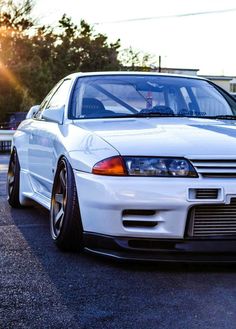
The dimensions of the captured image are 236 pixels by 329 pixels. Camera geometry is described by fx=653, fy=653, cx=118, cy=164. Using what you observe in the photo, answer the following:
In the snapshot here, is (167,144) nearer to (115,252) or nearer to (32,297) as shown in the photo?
(115,252)

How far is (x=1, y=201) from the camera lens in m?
7.45

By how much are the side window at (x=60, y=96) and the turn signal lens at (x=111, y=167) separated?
155 centimetres

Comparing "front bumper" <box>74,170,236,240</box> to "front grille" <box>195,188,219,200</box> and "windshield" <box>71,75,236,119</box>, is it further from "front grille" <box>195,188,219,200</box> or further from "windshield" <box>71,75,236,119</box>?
"windshield" <box>71,75,236,119</box>

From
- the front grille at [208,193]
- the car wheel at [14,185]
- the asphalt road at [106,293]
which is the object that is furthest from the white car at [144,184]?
the car wheel at [14,185]

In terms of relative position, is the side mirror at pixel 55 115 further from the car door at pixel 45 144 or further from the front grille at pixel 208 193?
the front grille at pixel 208 193

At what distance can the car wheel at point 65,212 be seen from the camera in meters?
4.42

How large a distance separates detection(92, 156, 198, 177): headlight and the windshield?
1219mm

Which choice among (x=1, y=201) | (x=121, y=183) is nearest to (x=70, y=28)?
(x=1, y=201)

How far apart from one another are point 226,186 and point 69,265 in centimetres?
117

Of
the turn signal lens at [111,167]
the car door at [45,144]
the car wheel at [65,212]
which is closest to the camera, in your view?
the turn signal lens at [111,167]

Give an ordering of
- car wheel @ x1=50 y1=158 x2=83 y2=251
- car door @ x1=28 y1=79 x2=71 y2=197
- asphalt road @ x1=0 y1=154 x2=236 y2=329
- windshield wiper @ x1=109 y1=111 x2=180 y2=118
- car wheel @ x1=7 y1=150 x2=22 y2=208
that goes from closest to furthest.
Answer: asphalt road @ x1=0 y1=154 x2=236 y2=329 → car wheel @ x1=50 y1=158 x2=83 y2=251 → windshield wiper @ x1=109 y1=111 x2=180 y2=118 → car door @ x1=28 y1=79 x2=71 y2=197 → car wheel @ x1=7 y1=150 x2=22 y2=208

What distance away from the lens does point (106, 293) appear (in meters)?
3.64

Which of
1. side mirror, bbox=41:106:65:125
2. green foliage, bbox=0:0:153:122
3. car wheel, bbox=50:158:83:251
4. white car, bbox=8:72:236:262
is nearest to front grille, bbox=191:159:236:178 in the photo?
white car, bbox=8:72:236:262

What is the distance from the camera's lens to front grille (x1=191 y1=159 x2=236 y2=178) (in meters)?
4.01
